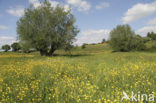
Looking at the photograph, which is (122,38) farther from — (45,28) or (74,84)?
(74,84)

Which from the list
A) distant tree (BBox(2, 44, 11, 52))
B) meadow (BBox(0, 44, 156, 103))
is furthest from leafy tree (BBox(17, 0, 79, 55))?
distant tree (BBox(2, 44, 11, 52))

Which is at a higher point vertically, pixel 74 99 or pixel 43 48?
pixel 43 48

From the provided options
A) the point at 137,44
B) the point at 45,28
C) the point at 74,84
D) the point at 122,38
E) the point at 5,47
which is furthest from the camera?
the point at 5,47

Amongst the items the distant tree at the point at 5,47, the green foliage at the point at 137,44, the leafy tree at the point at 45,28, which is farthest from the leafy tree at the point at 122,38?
the distant tree at the point at 5,47

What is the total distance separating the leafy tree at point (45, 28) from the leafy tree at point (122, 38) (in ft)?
76.8

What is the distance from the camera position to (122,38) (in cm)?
3984

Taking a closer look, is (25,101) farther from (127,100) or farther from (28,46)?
(28,46)

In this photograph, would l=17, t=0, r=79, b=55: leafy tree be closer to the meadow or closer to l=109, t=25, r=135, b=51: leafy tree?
the meadow

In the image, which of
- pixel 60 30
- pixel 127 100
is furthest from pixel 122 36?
pixel 127 100

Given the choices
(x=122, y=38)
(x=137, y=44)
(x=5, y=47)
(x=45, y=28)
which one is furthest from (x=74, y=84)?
(x=5, y=47)

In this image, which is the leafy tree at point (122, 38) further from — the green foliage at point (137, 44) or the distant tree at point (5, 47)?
the distant tree at point (5, 47)

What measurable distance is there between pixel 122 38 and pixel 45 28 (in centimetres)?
2924

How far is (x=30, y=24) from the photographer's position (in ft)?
70.0

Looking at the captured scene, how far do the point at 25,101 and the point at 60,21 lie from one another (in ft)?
67.3
